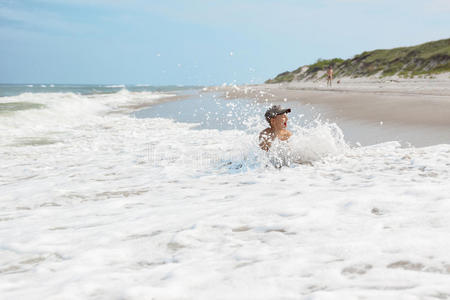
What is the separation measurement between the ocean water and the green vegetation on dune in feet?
86.3

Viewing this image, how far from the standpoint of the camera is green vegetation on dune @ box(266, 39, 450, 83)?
1186 inches

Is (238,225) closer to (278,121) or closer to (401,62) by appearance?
(278,121)

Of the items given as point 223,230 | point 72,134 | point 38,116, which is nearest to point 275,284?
point 223,230

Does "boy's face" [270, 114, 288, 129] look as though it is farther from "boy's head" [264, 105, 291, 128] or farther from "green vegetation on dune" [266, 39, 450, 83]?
"green vegetation on dune" [266, 39, 450, 83]

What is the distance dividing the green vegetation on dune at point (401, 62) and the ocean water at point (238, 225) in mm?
26297

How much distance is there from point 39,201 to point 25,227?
1.02 metres

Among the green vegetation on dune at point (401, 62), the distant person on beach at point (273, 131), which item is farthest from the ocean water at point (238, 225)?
the green vegetation on dune at point (401, 62)

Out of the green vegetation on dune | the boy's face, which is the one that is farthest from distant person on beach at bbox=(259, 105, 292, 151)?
the green vegetation on dune

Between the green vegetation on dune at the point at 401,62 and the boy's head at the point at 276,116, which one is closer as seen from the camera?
the boy's head at the point at 276,116

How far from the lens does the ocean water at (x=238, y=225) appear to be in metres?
2.24

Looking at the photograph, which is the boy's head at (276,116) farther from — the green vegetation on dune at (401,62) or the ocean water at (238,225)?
the green vegetation on dune at (401,62)

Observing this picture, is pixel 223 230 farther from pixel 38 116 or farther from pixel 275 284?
pixel 38 116

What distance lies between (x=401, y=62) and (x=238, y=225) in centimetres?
3791

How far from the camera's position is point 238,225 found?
3.22m
